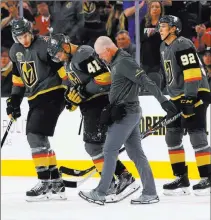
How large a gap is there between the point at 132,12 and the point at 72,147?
1.24 m

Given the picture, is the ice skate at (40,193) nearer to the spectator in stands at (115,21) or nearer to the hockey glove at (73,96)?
the hockey glove at (73,96)

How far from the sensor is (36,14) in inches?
299

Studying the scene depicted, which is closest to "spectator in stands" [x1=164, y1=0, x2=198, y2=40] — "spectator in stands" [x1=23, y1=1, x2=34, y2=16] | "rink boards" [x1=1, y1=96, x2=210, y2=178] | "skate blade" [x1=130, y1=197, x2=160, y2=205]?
"rink boards" [x1=1, y1=96, x2=210, y2=178]

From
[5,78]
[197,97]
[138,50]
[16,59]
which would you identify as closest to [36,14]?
[5,78]

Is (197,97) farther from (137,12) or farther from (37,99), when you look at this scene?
(137,12)

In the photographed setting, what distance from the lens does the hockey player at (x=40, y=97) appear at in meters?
5.77

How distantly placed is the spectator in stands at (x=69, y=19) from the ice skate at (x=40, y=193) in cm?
189

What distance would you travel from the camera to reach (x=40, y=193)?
5.81m

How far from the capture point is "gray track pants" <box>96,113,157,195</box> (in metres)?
5.21

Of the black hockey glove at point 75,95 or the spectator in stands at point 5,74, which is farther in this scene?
the spectator in stands at point 5,74

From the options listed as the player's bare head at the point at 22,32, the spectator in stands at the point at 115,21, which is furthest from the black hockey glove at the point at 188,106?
the spectator in stands at the point at 115,21

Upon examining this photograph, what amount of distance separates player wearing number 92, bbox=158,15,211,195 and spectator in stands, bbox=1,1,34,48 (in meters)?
2.02

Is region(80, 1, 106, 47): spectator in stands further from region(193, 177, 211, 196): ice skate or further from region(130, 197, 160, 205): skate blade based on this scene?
region(130, 197, 160, 205): skate blade

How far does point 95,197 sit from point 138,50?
195cm
